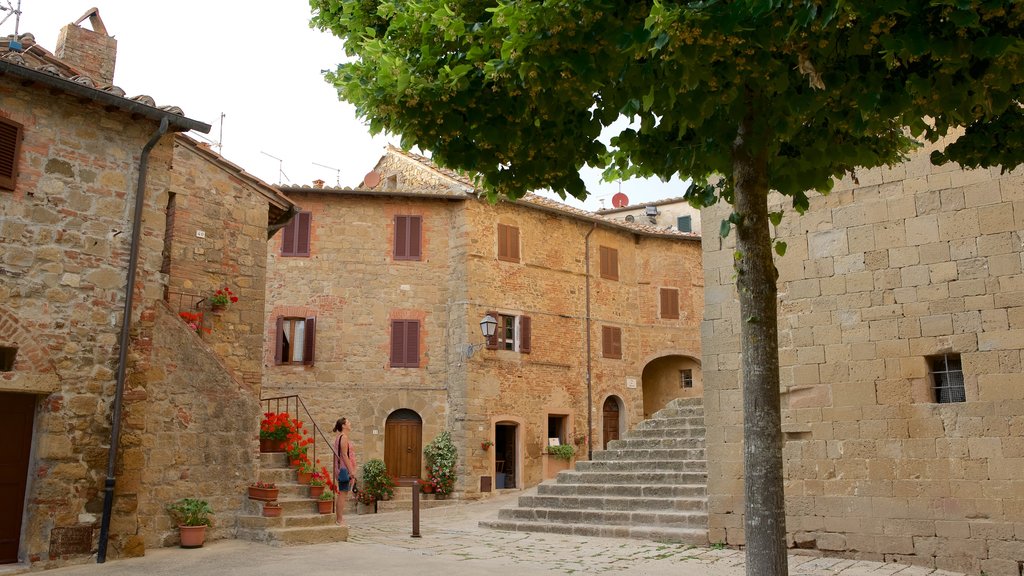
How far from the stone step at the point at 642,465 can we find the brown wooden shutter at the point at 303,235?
10.4m

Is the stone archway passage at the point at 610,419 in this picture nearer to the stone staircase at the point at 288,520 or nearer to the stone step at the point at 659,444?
the stone step at the point at 659,444

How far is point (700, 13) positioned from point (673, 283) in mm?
22076

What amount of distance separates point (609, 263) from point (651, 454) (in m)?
11.9

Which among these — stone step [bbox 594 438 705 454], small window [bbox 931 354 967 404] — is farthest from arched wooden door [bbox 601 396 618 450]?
small window [bbox 931 354 967 404]

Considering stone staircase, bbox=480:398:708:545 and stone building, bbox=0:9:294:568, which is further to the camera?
stone staircase, bbox=480:398:708:545

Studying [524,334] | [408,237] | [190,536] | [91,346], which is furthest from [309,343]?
[91,346]

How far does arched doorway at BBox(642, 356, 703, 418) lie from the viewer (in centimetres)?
2611

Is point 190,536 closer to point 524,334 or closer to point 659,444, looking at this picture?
point 659,444

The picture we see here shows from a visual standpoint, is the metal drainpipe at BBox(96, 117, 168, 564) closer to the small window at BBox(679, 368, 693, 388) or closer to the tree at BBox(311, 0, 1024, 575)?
the tree at BBox(311, 0, 1024, 575)

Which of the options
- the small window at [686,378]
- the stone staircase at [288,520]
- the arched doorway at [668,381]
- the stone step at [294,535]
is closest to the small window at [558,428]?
the arched doorway at [668,381]

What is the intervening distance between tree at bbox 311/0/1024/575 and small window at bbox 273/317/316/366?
15.4 metres

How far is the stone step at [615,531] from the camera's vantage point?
416 inches

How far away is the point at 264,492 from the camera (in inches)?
415

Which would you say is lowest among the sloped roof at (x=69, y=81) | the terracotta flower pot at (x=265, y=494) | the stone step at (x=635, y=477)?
the terracotta flower pot at (x=265, y=494)
